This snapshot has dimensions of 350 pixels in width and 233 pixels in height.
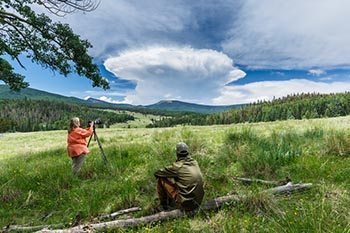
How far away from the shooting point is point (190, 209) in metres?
8.41

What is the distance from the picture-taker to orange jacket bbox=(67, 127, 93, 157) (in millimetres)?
13281

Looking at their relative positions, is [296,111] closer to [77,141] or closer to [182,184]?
[77,141]

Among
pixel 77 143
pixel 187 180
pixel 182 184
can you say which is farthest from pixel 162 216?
pixel 77 143

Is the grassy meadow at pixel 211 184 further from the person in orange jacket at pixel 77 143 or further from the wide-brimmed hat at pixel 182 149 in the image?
the wide-brimmed hat at pixel 182 149

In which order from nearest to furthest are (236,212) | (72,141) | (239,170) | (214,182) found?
(236,212) < (214,182) < (239,170) < (72,141)

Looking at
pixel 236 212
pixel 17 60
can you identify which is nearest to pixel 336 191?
pixel 236 212

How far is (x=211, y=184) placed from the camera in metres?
10.3

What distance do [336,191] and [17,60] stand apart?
11895 mm

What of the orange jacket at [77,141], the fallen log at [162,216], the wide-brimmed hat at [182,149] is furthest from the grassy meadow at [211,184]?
the wide-brimmed hat at [182,149]

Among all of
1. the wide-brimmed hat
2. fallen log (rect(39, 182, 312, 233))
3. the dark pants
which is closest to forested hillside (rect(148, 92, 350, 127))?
fallen log (rect(39, 182, 312, 233))

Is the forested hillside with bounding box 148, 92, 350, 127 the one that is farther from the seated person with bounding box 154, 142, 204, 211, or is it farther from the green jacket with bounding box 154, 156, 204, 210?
the green jacket with bounding box 154, 156, 204, 210

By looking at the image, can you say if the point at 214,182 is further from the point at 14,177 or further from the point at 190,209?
the point at 14,177

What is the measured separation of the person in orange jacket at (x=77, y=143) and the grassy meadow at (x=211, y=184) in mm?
362

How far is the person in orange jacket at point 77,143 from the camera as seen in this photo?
1327 cm
